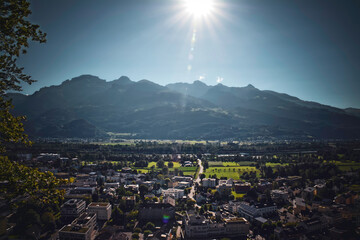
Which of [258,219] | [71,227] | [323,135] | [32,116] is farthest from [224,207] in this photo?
[32,116]

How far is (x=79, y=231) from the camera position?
25.4m

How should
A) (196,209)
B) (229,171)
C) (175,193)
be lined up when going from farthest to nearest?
(229,171) < (175,193) < (196,209)

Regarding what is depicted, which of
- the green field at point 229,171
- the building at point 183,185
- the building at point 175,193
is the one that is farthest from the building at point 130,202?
the green field at point 229,171

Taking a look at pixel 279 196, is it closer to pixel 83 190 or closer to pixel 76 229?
pixel 76 229

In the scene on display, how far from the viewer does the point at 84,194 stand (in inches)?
1551

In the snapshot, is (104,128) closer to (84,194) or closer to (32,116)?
(32,116)

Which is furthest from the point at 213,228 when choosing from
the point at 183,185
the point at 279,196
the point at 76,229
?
the point at 183,185

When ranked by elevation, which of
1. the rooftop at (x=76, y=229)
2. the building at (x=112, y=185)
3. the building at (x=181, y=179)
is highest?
the building at (x=181, y=179)

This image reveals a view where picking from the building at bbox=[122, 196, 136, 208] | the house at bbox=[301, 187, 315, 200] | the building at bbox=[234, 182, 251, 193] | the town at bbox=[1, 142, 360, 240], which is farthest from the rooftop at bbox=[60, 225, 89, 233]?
the house at bbox=[301, 187, 315, 200]

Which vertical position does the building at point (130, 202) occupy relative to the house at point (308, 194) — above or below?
below

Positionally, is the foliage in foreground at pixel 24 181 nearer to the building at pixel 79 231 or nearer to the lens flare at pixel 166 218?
the building at pixel 79 231

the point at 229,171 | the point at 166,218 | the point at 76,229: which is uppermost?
the point at 229,171

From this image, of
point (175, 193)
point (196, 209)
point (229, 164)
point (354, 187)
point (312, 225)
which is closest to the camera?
point (312, 225)

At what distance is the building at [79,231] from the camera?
82.1 feet
